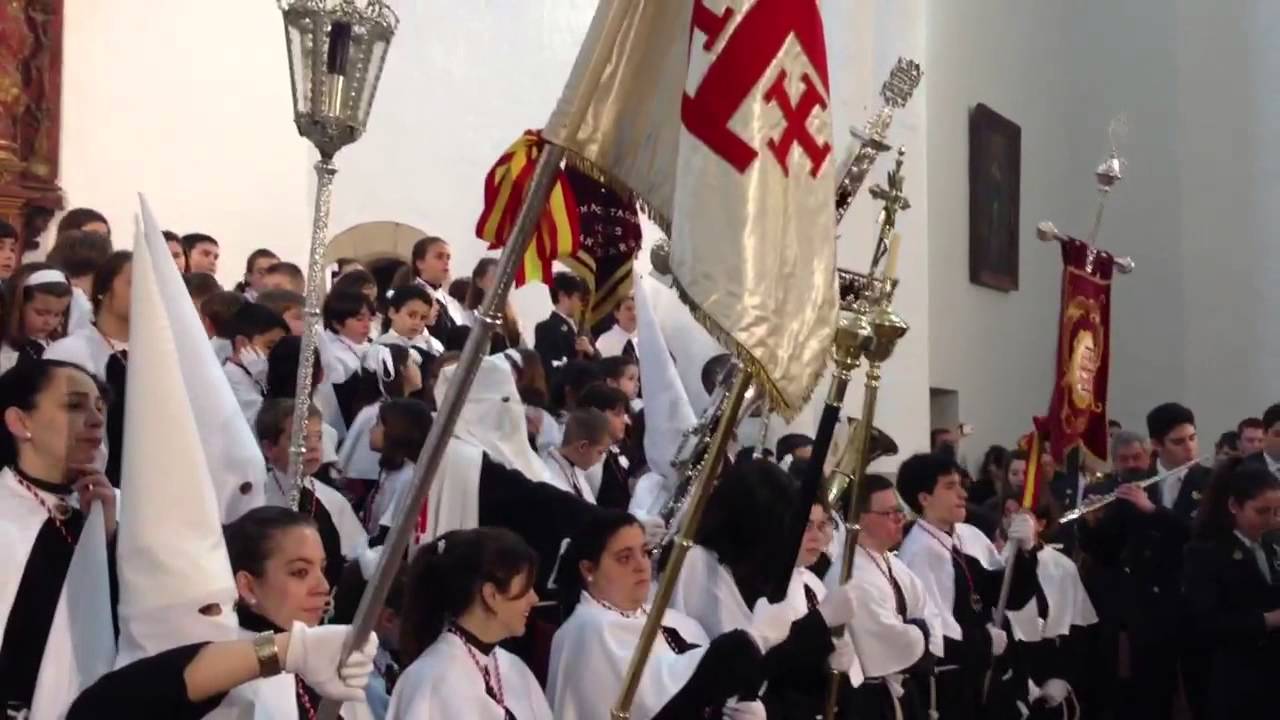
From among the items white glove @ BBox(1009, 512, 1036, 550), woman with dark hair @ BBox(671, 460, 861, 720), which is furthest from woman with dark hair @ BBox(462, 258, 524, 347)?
woman with dark hair @ BBox(671, 460, 861, 720)

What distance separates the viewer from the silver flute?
5.23 meters

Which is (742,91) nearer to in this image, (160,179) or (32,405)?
(32,405)

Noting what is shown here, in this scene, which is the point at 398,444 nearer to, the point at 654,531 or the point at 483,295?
the point at 654,531

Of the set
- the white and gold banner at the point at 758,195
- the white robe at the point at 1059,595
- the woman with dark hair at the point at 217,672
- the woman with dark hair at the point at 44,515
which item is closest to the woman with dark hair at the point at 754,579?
the white and gold banner at the point at 758,195

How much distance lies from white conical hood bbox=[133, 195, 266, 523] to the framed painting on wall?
1274 cm

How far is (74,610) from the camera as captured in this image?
12.4ft

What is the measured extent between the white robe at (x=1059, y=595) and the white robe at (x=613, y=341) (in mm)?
3316

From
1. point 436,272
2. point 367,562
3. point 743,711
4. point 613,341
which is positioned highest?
point 436,272

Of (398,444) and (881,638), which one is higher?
(398,444)

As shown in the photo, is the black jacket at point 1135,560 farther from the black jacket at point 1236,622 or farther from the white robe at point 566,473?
the white robe at point 566,473

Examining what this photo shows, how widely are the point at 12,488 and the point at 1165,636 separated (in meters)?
6.50

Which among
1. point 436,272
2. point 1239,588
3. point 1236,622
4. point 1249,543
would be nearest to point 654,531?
point 1236,622

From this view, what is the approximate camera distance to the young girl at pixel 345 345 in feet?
25.6

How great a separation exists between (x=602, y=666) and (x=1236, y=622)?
409 centimetres
